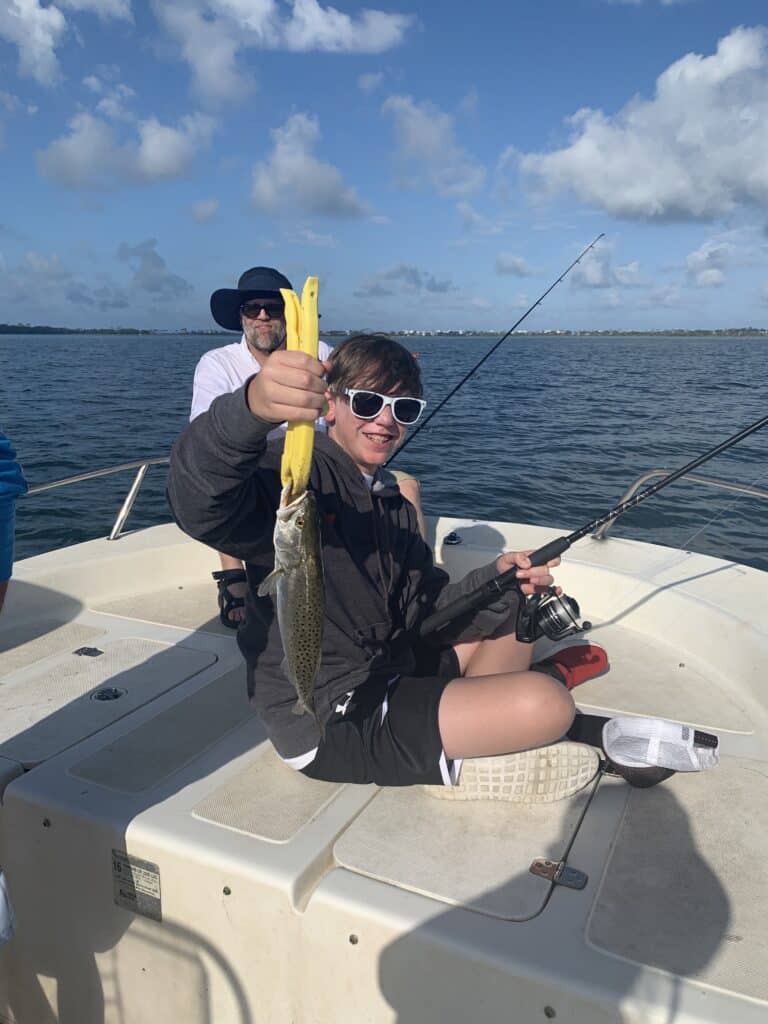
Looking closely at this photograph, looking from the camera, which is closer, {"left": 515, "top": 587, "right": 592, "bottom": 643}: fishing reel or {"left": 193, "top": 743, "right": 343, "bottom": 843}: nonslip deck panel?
{"left": 193, "top": 743, "right": 343, "bottom": 843}: nonslip deck panel

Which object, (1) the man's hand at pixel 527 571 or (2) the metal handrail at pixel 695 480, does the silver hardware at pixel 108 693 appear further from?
(2) the metal handrail at pixel 695 480

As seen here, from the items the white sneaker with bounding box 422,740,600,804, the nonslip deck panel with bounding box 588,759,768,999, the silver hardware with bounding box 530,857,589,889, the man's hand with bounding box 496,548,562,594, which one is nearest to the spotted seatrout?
the white sneaker with bounding box 422,740,600,804

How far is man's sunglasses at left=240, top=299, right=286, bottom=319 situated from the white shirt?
0.24 meters

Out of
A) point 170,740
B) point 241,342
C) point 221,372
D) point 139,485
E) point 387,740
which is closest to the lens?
point 387,740

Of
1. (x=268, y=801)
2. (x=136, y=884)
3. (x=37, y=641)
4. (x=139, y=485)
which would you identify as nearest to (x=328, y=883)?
(x=268, y=801)

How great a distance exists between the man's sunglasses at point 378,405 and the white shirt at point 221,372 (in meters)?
1.67

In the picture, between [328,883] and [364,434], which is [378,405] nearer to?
[364,434]

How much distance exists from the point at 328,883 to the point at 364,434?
4.82 ft

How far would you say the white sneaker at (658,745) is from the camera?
230 centimetres

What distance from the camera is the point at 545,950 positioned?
1.78 m

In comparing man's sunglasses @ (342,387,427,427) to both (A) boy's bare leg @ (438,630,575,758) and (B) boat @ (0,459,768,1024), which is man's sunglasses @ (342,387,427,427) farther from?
(B) boat @ (0,459,768,1024)

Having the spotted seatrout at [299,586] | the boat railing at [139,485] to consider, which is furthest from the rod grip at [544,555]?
the spotted seatrout at [299,586]

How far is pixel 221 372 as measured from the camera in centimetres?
436

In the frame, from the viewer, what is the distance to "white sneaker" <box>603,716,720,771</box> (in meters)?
2.30
